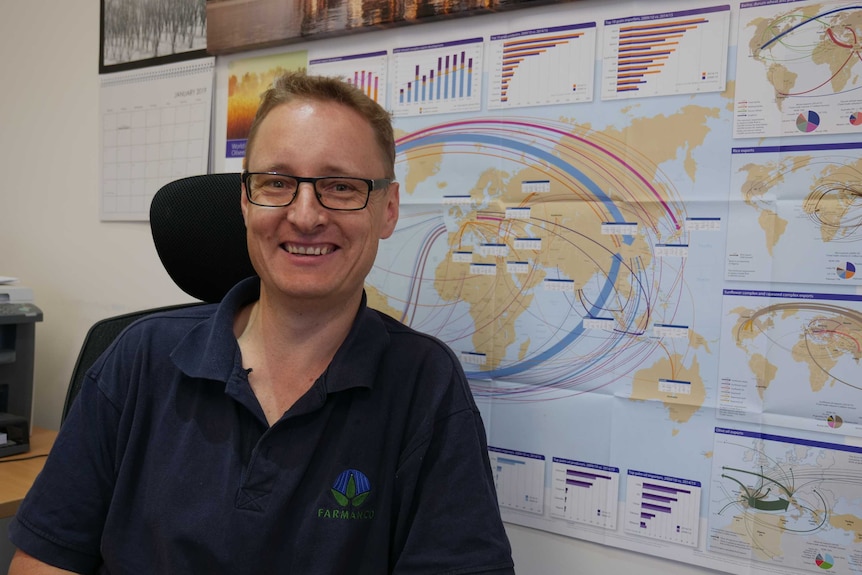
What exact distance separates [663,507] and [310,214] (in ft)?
2.62

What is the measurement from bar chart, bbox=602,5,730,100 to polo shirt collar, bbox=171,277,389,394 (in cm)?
62

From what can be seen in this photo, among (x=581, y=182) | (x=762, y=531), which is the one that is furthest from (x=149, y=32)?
(x=762, y=531)

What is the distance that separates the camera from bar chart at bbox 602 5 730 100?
1164 mm

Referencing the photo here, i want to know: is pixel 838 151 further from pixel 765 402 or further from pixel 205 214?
pixel 205 214

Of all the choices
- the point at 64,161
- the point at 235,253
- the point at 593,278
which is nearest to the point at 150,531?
the point at 235,253

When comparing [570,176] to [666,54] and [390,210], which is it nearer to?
[666,54]

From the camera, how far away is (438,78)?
4.73 ft

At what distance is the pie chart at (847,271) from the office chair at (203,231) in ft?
3.31

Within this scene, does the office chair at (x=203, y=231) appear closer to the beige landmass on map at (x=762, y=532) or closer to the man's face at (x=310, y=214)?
the man's face at (x=310, y=214)

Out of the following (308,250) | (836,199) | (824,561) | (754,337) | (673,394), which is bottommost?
(824,561)

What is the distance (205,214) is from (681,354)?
2.92 ft

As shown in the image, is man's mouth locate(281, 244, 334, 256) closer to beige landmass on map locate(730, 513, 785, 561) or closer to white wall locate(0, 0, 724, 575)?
beige landmass on map locate(730, 513, 785, 561)

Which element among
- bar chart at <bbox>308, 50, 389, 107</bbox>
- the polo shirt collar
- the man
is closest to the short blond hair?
the man

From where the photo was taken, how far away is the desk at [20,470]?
58.6 inches
